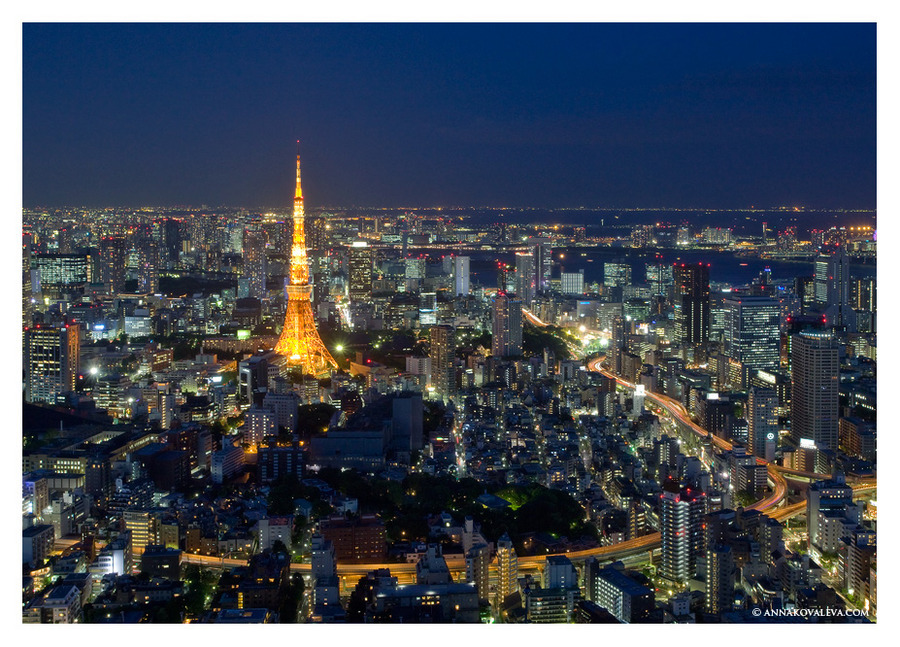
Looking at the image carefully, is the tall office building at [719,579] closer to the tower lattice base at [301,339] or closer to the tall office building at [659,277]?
the tower lattice base at [301,339]

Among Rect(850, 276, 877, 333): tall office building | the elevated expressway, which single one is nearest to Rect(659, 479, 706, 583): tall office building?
the elevated expressway

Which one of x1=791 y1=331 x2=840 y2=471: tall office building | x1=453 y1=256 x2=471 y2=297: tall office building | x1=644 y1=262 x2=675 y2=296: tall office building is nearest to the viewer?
x1=791 y1=331 x2=840 y2=471: tall office building

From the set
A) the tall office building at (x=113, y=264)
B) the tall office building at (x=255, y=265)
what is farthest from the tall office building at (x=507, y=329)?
the tall office building at (x=113, y=264)

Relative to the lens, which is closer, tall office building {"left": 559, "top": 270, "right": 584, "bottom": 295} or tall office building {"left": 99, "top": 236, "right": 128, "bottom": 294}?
tall office building {"left": 99, "top": 236, "right": 128, "bottom": 294}

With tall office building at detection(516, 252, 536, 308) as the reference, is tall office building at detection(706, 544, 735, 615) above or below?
below

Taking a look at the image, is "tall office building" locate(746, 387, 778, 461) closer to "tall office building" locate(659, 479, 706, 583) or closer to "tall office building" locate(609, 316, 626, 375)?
"tall office building" locate(659, 479, 706, 583)

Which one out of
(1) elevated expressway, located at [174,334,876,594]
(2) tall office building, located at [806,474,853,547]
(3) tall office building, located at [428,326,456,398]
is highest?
(3) tall office building, located at [428,326,456,398]
